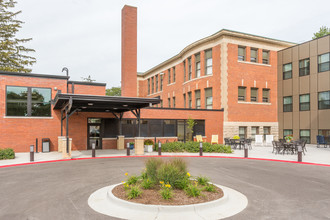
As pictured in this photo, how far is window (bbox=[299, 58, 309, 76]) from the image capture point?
95.1 feet

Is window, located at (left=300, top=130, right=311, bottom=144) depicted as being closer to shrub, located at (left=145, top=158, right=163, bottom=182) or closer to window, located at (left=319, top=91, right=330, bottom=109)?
window, located at (left=319, top=91, right=330, bottom=109)

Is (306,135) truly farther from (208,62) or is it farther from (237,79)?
(208,62)

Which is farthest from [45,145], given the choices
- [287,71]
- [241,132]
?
[287,71]

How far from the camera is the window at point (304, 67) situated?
29.0 metres

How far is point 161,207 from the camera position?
20.4ft

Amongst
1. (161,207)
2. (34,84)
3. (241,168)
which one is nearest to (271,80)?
(241,168)

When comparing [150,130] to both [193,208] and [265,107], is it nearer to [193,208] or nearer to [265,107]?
[265,107]

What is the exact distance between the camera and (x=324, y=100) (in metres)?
26.9

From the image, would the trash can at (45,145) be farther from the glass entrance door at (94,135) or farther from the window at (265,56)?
the window at (265,56)

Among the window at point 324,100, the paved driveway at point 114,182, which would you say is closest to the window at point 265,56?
the window at point 324,100

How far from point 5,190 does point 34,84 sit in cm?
1479

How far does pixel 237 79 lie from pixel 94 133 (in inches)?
692

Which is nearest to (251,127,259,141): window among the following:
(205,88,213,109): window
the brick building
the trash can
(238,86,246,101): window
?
the brick building

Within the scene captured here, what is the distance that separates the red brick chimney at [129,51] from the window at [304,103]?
67.0 ft
